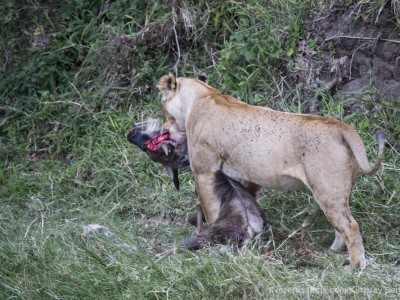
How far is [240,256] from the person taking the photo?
5824 mm

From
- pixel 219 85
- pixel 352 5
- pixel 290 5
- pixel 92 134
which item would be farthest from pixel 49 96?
pixel 352 5

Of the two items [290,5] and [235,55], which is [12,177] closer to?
[235,55]

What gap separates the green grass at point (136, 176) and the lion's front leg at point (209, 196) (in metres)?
0.39

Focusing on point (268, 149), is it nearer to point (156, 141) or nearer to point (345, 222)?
point (345, 222)

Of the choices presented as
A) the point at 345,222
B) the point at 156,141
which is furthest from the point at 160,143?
the point at 345,222

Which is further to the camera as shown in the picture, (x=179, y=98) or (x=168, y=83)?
(x=168, y=83)

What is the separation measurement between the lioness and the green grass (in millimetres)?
373

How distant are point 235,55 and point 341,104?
1.29 metres

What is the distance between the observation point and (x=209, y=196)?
22.1ft

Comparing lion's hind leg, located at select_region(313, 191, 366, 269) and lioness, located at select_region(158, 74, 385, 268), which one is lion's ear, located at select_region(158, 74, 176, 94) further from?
lion's hind leg, located at select_region(313, 191, 366, 269)

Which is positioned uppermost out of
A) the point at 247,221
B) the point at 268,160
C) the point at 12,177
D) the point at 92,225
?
the point at 268,160

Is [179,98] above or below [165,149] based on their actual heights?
above

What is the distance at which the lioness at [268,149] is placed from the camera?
5.99m

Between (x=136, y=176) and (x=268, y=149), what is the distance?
2242 mm
